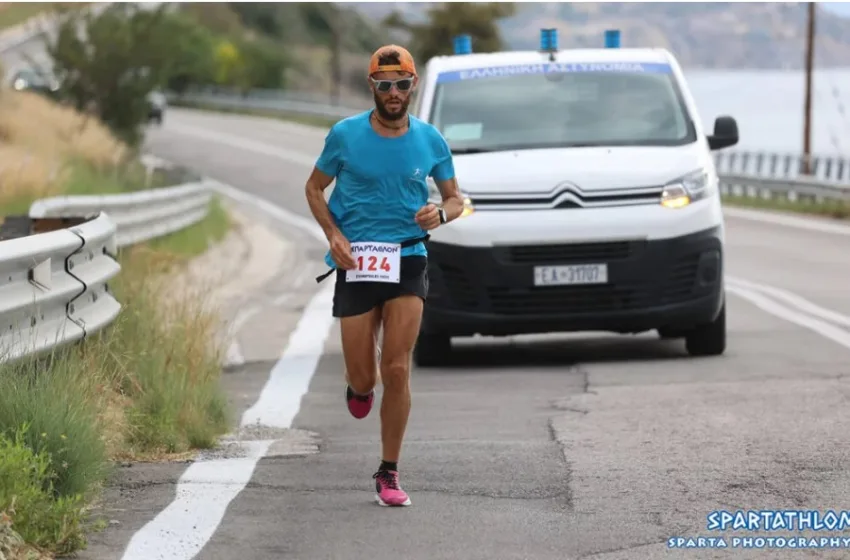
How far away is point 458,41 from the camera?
545 inches

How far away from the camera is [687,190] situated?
461 inches

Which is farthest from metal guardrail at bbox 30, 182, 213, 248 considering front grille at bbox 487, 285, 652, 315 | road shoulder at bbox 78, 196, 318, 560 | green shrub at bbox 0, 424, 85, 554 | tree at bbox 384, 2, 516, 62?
tree at bbox 384, 2, 516, 62

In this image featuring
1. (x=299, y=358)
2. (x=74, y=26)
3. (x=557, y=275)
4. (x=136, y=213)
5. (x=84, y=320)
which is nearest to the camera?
(x=84, y=320)

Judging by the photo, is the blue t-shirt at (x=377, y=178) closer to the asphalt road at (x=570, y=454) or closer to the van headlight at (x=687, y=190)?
the asphalt road at (x=570, y=454)

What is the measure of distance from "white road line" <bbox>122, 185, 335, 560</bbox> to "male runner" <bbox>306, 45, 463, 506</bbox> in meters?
0.67

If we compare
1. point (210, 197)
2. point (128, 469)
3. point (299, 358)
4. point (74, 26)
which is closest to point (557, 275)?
point (299, 358)

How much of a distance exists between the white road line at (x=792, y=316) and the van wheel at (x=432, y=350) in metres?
2.54

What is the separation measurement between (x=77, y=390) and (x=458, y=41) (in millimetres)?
6937

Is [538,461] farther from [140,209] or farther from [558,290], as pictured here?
[140,209]

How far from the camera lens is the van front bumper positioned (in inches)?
449

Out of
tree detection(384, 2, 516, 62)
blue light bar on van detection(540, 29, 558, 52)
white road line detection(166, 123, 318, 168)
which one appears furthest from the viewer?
tree detection(384, 2, 516, 62)

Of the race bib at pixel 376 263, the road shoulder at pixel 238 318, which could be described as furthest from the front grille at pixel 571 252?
the race bib at pixel 376 263

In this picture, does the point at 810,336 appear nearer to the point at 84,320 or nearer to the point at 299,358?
the point at 299,358

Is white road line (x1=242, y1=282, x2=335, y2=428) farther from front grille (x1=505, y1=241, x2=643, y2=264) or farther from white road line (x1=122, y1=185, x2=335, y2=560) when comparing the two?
front grille (x1=505, y1=241, x2=643, y2=264)
